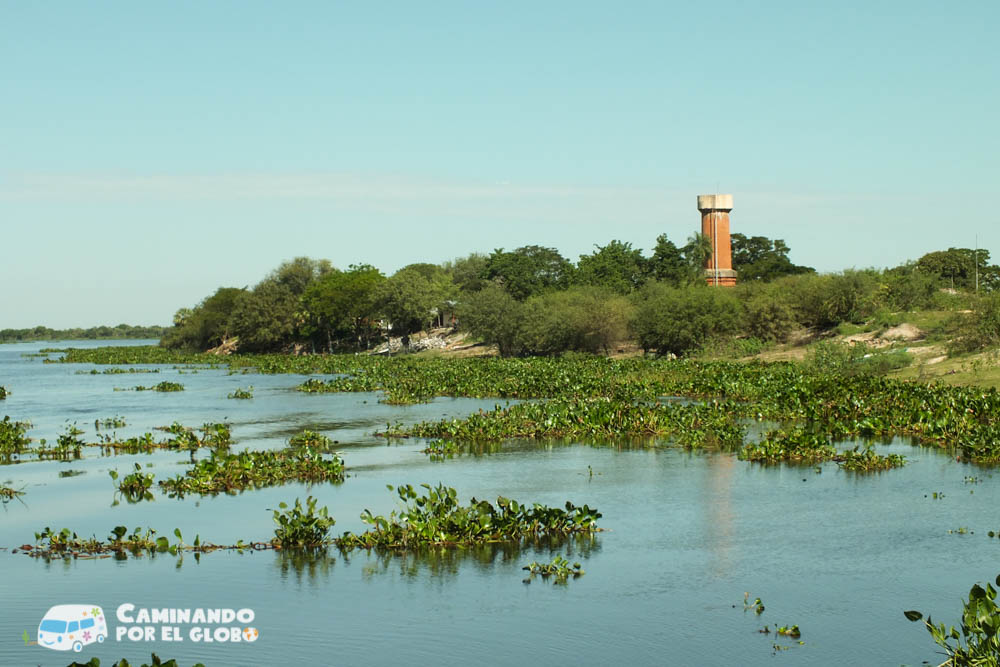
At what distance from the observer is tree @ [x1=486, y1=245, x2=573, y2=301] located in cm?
8600

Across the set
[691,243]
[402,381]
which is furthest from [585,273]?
[402,381]

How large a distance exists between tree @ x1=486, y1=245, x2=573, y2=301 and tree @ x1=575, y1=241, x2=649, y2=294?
184 cm

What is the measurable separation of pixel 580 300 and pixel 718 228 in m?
22.9

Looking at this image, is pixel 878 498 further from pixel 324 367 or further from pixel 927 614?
pixel 324 367

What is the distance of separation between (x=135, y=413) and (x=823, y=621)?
3043cm

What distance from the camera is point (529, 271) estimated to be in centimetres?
8744

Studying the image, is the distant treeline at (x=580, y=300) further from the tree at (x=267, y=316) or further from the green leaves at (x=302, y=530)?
the green leaves at (x=302, y=530)

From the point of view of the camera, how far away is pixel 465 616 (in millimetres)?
11984

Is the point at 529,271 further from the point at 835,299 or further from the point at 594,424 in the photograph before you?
the point at 594,424

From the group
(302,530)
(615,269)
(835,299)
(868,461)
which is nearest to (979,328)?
(835,299)

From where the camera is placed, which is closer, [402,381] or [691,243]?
[402,381]

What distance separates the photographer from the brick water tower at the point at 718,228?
8550 cm

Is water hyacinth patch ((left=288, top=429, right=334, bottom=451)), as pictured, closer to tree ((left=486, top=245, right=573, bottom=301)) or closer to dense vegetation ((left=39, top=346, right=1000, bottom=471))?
dense vegetation ((left=39, top=346, right=1000, bottom=471))

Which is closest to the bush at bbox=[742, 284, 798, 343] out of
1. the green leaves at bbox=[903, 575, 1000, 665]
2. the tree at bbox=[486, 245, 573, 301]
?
the tree at bbox=[486, 245, 573, 301]
